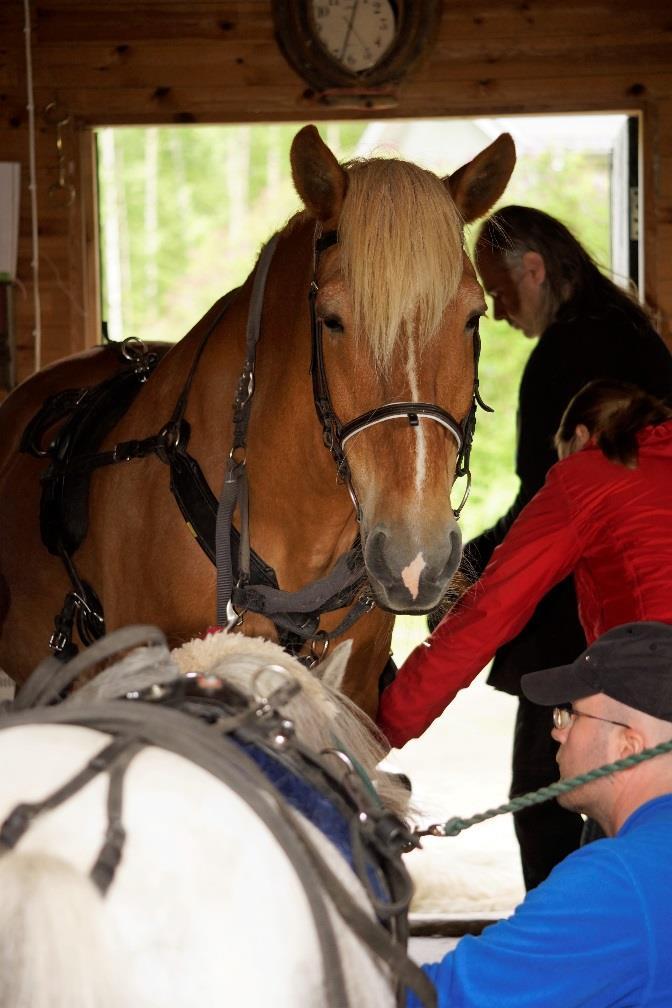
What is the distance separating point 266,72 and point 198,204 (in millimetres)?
11691

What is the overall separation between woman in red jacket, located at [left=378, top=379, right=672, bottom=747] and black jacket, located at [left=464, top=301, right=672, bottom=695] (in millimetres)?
601

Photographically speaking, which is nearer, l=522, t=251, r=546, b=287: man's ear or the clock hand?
l=522, t=251, r=546, b=287: man's ear

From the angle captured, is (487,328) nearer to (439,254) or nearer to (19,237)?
(19,237)

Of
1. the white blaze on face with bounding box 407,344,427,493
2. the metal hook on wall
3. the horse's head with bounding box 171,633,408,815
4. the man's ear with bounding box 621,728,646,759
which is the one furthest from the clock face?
the horse's head with bounding box 171,633,408,815

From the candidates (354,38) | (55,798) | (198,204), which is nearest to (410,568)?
(55,798)

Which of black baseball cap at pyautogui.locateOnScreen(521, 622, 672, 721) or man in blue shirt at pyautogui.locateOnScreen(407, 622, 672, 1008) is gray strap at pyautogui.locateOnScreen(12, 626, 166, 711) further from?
black baseball cap at pyautogui.locateOnScreen(521, 622, 672, 721)

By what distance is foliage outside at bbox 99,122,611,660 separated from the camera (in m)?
12.2

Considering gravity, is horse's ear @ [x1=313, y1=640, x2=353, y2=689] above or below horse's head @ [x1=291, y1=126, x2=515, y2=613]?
below

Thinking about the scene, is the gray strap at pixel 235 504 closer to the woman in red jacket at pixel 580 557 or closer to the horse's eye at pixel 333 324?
the horse's eye at pixel 333 324

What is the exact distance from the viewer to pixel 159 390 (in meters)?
2.38

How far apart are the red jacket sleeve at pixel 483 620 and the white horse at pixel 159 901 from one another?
1139mm

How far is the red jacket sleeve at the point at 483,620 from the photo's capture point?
2123 mm

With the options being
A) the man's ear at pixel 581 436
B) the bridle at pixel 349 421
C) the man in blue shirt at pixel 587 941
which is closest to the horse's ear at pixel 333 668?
the man in blue shirt at pixel 587 941

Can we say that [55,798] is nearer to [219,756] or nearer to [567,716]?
[219,756]
